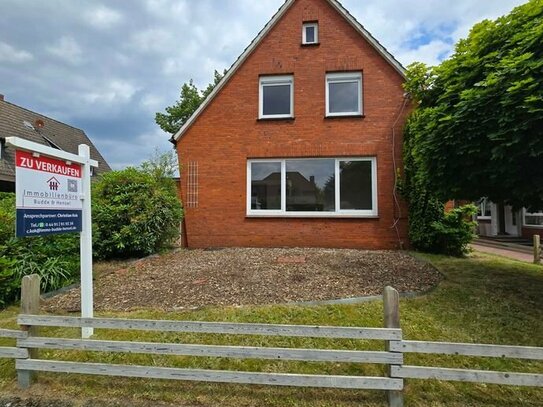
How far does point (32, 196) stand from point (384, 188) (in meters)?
9.04

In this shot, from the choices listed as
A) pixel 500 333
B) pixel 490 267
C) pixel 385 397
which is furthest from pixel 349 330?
pixel 490 267

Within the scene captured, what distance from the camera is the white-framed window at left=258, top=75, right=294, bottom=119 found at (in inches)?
433

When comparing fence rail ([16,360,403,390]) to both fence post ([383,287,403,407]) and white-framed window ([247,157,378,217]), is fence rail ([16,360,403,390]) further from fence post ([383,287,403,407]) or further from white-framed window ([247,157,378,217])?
white-framed window ([247,157,378,217])

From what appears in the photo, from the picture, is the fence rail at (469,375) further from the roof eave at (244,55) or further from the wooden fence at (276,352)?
the roof eave at (244,55)

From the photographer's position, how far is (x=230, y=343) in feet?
13.3

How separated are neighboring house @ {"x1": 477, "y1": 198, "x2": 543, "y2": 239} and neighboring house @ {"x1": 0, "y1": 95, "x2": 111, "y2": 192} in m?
23.6

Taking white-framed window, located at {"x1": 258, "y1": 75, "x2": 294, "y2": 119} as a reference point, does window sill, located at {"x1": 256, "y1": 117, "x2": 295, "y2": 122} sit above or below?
below

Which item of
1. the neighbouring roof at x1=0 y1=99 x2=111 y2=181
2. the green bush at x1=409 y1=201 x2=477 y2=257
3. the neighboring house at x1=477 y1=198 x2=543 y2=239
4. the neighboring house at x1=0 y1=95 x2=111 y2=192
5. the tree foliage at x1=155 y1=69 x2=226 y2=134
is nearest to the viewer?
the green bush at x1=409 y1=201 x2=477 y2=257

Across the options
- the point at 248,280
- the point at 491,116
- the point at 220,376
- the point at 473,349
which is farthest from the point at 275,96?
the point at 473,349

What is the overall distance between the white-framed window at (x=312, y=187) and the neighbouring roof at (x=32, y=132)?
13.6m

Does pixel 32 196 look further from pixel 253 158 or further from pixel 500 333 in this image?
pixel 253 158

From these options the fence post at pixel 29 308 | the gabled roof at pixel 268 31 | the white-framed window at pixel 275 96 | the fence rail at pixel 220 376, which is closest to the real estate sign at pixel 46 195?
the fence post at pixel 29 308

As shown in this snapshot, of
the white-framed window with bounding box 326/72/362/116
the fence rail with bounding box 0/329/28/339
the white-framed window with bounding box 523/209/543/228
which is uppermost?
the white-framed window with bounding box 326/72/362/116

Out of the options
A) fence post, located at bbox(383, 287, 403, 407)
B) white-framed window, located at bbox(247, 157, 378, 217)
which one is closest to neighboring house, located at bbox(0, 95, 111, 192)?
white-framed window, located at bbox(247, 157, 378, 217)
